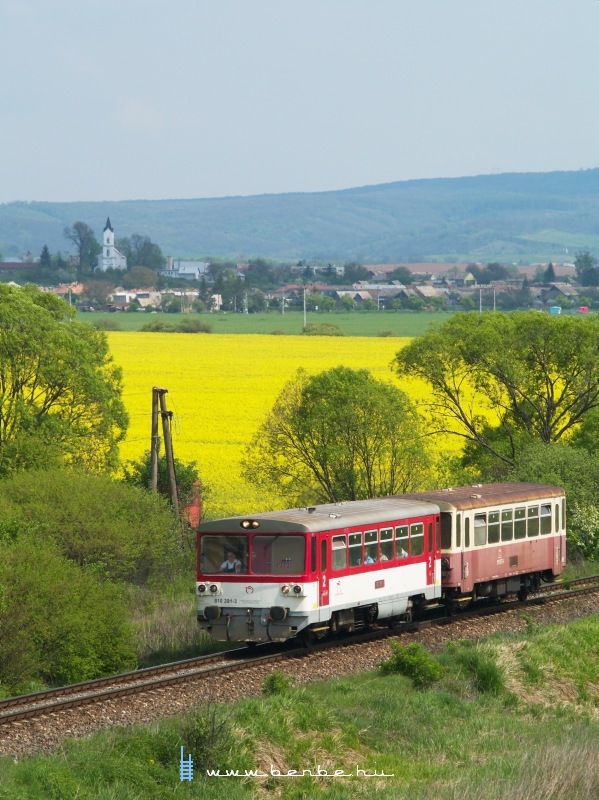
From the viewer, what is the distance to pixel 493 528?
29.7 metres

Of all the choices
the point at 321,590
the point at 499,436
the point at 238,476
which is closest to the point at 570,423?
the point at 499,436

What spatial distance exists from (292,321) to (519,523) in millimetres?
132271

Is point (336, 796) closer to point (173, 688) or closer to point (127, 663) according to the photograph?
point (173, 688)

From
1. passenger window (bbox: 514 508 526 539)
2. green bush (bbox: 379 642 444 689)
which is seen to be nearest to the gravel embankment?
green bush (bbox: 379 642 444 689)

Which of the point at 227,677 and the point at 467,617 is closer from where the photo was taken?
the point at 227,677

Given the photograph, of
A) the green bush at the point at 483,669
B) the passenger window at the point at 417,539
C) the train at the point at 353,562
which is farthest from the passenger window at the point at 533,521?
the green bush at the point at 483,669

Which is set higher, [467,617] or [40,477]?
[40,477]

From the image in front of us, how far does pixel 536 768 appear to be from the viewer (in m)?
16.0

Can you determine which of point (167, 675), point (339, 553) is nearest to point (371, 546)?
point (339, 553)

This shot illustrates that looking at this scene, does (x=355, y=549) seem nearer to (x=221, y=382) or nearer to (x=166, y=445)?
(x=166, y=445)

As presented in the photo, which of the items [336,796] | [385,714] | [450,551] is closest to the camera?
[336,796]

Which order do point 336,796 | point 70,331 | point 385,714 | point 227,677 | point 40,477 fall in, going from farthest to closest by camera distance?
point 70,331
point 40,477
point 227,677
point 385,714
point 336,796

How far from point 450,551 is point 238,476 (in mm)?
23712

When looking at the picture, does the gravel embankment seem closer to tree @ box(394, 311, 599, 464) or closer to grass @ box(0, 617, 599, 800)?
grass @ box(0, 617, 599, 800)
